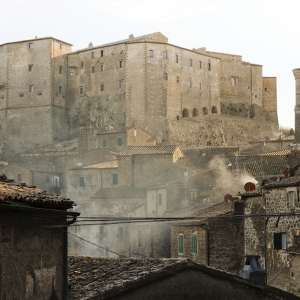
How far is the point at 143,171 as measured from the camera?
194ft

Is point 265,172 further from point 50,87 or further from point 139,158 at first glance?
point 50,87

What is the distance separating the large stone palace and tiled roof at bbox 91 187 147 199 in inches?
1235

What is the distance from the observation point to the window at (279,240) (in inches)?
1185

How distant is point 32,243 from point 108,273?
3320mm

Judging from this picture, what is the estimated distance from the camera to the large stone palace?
91.9 metres

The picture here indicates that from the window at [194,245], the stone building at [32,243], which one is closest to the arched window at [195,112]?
the window at [194,245]

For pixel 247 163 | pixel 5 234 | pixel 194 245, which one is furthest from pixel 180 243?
pixel 5 234

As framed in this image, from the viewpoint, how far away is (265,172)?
48969 mm

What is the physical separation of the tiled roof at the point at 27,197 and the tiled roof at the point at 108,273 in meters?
1.85

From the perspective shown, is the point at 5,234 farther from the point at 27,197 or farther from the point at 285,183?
the point at 285,183

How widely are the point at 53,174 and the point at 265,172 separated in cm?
2846

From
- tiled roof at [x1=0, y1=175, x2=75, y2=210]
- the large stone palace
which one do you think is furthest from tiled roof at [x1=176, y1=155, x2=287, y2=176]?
tiled roof at [x1=0, y1=175, x2=75, y2=210]

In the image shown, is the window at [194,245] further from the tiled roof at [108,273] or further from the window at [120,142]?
the window at [120,142]

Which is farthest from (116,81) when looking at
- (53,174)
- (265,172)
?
(265,172)
